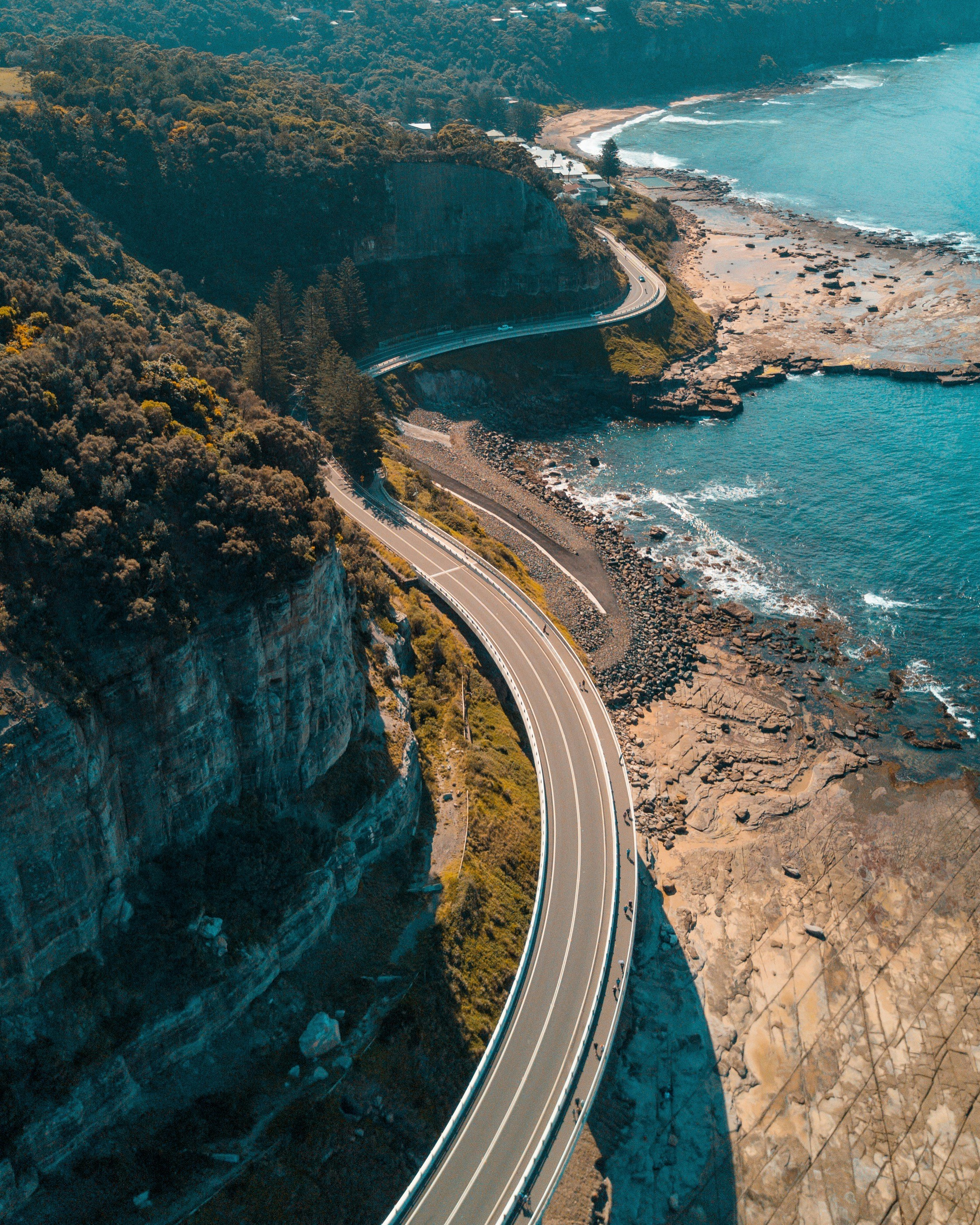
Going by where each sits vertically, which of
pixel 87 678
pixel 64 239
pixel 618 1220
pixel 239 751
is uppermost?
pixel 64 239

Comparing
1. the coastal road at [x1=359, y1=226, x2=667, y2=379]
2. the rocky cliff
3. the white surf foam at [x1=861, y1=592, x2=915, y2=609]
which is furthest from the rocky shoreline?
the coastal road at [x1=359, y1=226, x2=667, y2=379]

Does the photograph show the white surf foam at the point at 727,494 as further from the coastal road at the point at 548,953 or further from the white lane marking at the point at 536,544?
the coastal road at the point at 548,953

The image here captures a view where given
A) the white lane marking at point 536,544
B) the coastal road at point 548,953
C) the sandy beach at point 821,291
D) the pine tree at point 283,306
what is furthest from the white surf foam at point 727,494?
the pine tree at point 283,306

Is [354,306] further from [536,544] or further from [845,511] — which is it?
[845,511]

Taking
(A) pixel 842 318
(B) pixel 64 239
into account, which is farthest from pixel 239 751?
(A) pixel 842 318

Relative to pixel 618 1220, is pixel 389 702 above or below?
above

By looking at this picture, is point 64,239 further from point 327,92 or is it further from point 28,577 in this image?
point 327,92

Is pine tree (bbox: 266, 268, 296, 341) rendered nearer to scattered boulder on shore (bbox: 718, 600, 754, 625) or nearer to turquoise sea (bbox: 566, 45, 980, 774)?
turquoise sea (bbox: 566, 45, 980, 774)
